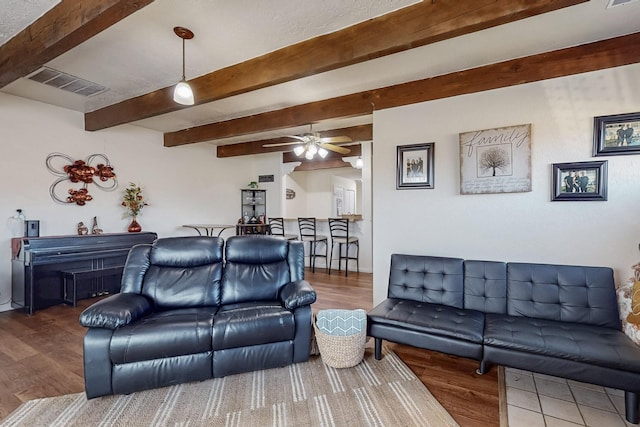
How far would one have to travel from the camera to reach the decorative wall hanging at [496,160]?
270 cm

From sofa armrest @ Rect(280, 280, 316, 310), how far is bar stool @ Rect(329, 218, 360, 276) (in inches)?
119

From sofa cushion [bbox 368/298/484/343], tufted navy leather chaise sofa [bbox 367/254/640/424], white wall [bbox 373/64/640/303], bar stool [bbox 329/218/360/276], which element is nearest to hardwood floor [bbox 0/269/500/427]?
tufted navy leather chaise sofa [bbox 367/254/640/424]

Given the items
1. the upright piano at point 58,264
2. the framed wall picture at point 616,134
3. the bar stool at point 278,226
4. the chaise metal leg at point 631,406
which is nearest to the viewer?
the chaise metal leg at point 631,406

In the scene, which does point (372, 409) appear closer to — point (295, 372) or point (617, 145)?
point (295, 372)

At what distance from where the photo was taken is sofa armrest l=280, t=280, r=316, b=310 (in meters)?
2.38

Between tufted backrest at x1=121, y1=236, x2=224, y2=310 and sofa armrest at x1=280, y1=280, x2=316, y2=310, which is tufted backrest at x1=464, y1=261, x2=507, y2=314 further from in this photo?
tufted backrest at x1=121, y1=236, x2=224, y2=310

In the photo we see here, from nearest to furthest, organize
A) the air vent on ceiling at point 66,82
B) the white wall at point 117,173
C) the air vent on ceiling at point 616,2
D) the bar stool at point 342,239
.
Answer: the air vent on ceiling at point 616,2
the air vent on ceiling at point 66,82
the white wall at point 117,173
the bar stool at point 342,239

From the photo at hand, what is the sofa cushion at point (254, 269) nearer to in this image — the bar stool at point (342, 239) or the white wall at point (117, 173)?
the bar stool at point (342, 239)

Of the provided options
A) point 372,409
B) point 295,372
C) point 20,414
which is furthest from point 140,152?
point 372,409

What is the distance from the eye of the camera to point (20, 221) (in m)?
3.82

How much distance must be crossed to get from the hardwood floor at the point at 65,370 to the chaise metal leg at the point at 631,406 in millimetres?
667

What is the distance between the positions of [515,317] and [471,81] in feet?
6.94

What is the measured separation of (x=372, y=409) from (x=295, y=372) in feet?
2.19

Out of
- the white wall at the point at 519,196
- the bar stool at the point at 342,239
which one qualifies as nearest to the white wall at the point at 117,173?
the bar stool at the point at 342,239
